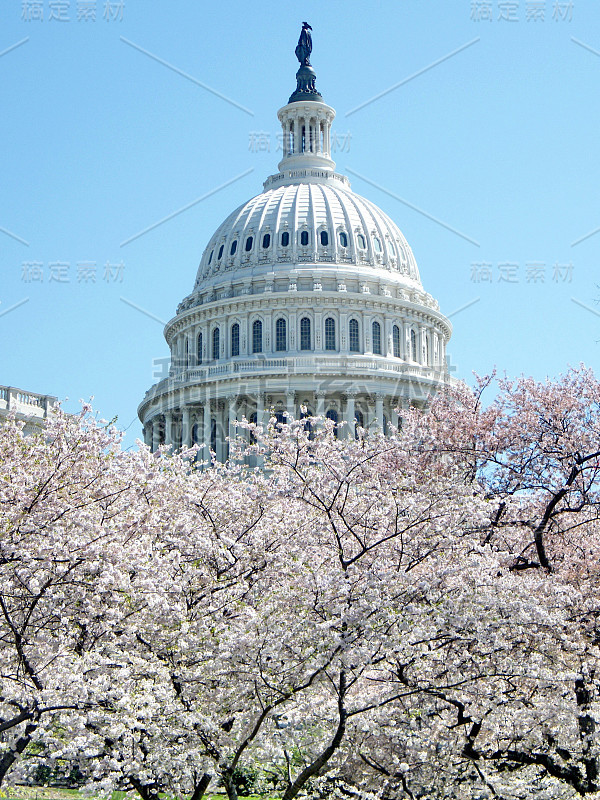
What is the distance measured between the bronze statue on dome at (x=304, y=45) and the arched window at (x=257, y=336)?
36.7 m

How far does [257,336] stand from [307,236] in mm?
11057

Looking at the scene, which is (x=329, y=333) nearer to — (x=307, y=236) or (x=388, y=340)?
(x=388, y=340)

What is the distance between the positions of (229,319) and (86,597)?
8363 centimetres

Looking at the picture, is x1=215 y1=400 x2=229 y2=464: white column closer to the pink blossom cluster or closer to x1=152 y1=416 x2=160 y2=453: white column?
x1=152 y1=416 x2=160 y2=453: white column

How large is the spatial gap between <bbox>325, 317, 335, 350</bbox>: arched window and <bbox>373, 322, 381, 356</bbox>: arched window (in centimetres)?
395

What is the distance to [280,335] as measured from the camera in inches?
3959

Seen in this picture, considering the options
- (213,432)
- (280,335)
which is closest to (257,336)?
(280,335)

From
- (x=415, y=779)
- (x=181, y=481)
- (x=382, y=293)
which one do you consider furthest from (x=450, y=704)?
(x=382, y=293)

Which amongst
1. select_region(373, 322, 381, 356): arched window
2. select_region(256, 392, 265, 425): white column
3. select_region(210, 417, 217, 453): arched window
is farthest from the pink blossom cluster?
select_region(373, 322, 381, 356): arched window

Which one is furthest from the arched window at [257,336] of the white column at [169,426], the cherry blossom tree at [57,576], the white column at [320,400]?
the cherry blossom tree at [57,576]

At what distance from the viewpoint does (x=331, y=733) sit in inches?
846

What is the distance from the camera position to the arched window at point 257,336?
10094 cm

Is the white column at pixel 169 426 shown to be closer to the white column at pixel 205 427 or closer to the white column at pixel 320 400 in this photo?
the white column at pixel 205 427

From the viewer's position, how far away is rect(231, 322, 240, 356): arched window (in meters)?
102
